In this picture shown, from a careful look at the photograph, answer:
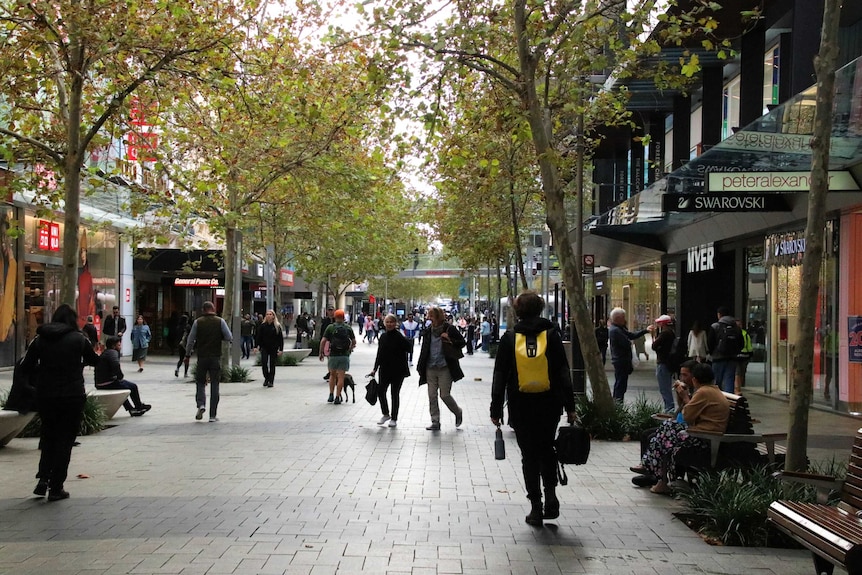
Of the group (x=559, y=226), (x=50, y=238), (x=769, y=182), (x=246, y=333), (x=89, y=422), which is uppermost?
(x=769, y=182)

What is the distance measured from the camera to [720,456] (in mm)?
7746

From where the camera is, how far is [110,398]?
43.1 ft

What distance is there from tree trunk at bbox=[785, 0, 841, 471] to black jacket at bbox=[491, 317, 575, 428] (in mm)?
1657

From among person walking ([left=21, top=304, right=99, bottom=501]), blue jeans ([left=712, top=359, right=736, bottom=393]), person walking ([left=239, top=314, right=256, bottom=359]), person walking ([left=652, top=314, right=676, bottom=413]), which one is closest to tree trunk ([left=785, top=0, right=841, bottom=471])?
person walking ([left=21, top=304, right=99, bottom=501])

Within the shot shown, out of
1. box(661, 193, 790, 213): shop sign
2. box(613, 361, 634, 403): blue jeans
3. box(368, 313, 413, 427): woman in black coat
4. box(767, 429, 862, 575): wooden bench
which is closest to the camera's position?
box(767, 429, 862, 575): wooden bench

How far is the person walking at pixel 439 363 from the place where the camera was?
41.1 ft

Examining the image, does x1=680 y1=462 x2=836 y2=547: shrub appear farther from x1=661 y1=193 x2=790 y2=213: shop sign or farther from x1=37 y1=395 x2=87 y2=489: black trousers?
x1=661 y1=193 x2=790 y2=213: shop sign

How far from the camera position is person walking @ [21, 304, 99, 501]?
7.70 meters

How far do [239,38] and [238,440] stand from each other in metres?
5.26

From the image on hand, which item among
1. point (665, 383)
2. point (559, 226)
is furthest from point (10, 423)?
point (665, 383)

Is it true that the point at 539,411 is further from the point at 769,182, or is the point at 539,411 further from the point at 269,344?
the point at 269,344

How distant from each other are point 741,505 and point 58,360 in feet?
18.7

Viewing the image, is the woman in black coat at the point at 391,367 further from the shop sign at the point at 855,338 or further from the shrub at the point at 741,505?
the shop sign at the point at 855,338

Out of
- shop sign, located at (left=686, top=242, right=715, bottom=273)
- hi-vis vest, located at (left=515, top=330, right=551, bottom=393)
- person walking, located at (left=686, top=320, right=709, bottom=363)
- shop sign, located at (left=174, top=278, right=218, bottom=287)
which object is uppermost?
shop sign, located at (left=686, top=242, right=715, bottom=273)
